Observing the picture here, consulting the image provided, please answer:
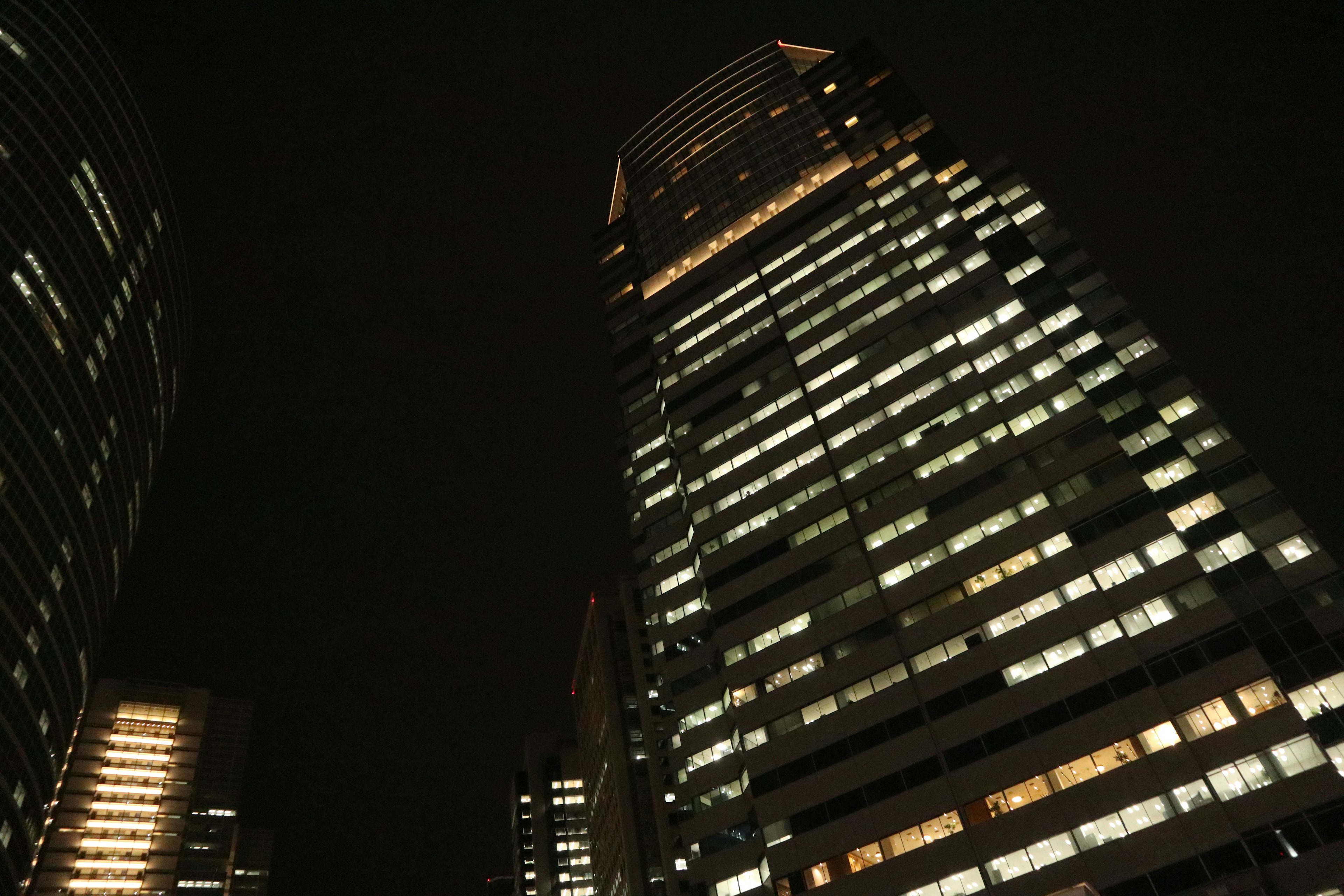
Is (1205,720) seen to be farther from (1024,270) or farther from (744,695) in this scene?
(1024,270)

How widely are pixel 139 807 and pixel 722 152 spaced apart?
500 ft

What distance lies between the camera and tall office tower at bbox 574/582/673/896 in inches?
4316

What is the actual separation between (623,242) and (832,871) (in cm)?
9108

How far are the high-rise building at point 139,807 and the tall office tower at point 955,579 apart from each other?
112m

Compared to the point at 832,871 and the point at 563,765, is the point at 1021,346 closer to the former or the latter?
the point at 832,871

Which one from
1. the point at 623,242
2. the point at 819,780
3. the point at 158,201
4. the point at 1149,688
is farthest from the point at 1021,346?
the point at 158,201

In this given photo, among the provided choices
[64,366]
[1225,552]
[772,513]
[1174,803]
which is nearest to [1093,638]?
[1225,552]

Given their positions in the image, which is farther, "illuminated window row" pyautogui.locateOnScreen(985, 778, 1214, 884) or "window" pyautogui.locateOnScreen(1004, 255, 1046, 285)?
"window" pyautogui.locateOnScreen(1004, 255, 1046, 285)

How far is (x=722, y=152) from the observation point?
12975 centimetres

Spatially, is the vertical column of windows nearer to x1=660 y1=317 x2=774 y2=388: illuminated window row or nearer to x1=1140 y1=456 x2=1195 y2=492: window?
x1=660 y1=317 x2=774 y2=388: illuminated window row

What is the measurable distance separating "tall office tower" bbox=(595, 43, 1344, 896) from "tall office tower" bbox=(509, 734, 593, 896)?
65.8 meters

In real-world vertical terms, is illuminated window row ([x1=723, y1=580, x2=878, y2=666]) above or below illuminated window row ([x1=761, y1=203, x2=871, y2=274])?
below

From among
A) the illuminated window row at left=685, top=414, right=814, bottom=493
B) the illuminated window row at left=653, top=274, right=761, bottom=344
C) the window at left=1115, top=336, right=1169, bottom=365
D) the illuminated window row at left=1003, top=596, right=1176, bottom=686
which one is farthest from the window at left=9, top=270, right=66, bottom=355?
the window at left=1115, top=336, right=1169, bottom=365

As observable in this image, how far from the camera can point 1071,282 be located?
3541 inches
